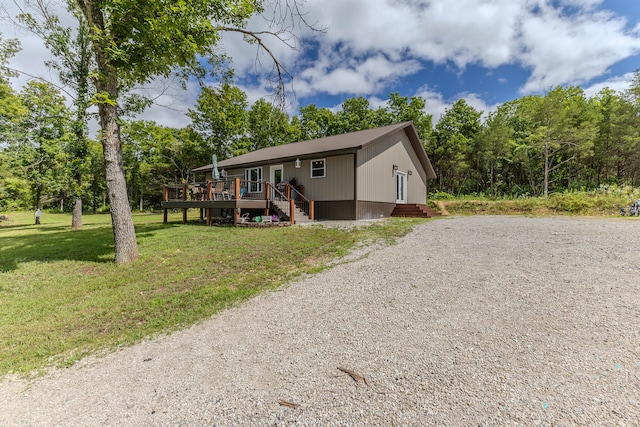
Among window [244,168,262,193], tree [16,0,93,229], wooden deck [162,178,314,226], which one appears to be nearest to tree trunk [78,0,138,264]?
tree [16,0,93,229]

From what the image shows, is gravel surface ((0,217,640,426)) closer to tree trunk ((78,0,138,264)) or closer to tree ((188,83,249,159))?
tree trunk ((78,0,138,264))

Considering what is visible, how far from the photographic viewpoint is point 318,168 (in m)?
13.9

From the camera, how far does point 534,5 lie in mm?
10047

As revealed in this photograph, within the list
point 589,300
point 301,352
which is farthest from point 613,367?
point 301,352

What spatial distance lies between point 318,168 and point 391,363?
11853 mm

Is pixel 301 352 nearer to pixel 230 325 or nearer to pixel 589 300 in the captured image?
pixel 230 325

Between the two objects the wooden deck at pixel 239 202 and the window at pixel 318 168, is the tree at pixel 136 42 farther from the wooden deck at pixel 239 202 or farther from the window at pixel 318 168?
the window at pixel 318 168

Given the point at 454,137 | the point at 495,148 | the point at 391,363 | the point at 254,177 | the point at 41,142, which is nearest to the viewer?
the point at 391,363

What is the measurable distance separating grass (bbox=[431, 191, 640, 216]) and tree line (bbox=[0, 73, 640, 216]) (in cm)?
983

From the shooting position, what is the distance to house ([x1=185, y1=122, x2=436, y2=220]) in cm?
1279

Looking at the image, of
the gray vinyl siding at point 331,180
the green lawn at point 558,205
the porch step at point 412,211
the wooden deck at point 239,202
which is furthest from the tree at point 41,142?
the green lawn at point 558,205

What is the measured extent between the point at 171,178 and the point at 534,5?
3496 centimetres

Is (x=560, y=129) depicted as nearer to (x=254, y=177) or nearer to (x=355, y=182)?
(x=355, y=182)

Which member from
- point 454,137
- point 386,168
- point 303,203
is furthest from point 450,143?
point 303,203
